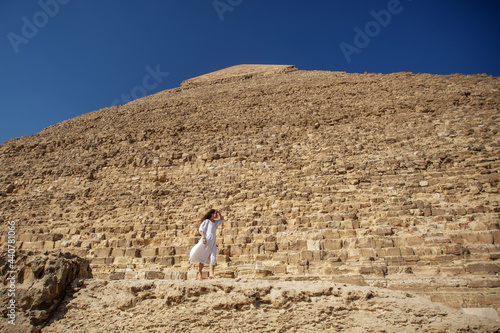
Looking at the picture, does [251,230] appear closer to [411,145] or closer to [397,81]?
[411,145]

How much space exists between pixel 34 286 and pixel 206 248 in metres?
1.86

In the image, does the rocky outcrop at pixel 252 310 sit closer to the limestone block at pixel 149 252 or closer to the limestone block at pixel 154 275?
the limestone block at pixel 154 275

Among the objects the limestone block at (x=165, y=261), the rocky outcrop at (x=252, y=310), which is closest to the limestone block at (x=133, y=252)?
the limestone block at (x=165, y=261)

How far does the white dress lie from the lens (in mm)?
4035

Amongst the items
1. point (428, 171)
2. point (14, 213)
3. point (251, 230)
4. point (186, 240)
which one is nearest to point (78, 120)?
point (14, 213)

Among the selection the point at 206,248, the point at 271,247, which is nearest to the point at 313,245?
the point at 271,247

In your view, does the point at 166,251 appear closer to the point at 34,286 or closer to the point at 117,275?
the point at 117,275

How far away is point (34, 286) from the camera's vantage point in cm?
289

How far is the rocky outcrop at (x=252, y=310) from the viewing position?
2.31 m

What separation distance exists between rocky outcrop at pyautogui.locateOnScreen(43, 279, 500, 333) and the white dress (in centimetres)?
117

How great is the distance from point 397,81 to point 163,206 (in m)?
9.26

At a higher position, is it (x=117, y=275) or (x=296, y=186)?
(x=296, y=186)

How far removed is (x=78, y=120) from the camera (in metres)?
13.4
